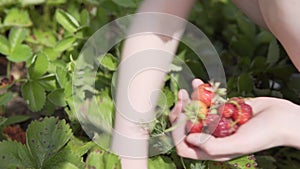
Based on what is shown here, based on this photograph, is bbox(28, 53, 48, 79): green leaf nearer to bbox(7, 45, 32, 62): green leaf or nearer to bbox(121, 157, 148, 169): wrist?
bbox(7, 45, 32, 62): green leaf

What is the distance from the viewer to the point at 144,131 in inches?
46.7

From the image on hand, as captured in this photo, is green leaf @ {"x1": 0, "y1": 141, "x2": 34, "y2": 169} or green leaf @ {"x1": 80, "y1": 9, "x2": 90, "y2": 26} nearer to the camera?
green leaf @ {"x1": 0, "y1": 141, "x2": 34, "y2": 169}

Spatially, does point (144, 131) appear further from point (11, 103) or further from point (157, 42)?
point (11, 103)

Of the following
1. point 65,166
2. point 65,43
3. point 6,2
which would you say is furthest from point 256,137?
point 6,2

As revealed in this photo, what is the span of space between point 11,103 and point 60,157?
519 millimetres

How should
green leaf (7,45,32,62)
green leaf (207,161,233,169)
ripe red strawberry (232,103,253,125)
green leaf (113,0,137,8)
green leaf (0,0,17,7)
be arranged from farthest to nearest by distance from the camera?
green leaf (0,0,17,7) → green leaf (113,0,137,8) → green leaf (7,45,32,62) → green leaf (207,161,233,169) → ripe red strawberry (232,103,253,125)

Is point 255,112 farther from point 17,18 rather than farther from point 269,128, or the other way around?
point 17,18

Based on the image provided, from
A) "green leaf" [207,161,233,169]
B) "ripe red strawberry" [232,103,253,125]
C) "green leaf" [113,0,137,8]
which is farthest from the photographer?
"green leaf" [113,0,137,8]

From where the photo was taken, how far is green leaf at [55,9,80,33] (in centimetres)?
163

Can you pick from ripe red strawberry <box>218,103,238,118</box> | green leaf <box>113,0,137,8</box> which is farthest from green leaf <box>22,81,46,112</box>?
ripe red strawberry <box>218,103,238,118</box>

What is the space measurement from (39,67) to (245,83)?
19.3 inches

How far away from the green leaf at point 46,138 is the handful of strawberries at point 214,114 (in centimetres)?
27

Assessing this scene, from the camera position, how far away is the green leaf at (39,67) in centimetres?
143

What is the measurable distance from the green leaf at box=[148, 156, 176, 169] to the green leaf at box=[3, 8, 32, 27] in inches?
24.4
